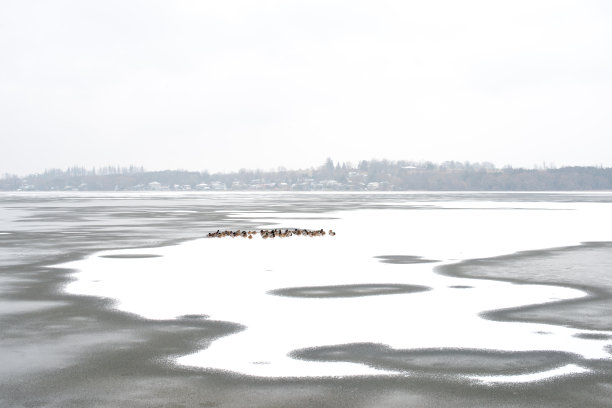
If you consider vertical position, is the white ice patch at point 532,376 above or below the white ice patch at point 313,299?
above

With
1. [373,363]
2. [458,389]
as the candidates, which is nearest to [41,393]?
[373,363]

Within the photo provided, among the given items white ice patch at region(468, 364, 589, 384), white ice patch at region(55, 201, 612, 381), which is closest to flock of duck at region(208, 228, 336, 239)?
white ice patch at region(55, 201, 612, 381)

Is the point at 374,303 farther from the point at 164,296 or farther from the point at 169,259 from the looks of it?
the point at 169,259

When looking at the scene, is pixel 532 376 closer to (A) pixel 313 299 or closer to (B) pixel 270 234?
(A) pixel 313 299

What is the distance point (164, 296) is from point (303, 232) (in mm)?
19365

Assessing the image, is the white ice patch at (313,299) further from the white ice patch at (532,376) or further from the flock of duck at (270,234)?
the flock of duck at (270,234)

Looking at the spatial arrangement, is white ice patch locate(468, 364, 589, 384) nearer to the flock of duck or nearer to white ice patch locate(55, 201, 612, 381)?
white ice patch locate(55, 201, 612, 381)

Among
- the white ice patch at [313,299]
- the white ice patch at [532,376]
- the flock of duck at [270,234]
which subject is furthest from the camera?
the flock of duck at [270,234]

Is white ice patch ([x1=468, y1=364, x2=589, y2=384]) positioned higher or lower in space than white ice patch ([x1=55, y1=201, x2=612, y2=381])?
higher

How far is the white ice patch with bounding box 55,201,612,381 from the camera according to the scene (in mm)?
11203

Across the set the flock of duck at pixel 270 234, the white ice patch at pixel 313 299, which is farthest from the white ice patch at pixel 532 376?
the flock of duck at pixel 270 234

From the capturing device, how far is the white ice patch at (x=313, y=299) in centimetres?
1120

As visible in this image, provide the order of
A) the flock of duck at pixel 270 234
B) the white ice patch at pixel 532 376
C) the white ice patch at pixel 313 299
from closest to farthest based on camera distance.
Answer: the white ice patch at pixel 532 376 → the white ice patch at pixel 313 299 → the flock of duck at pixel 270 234

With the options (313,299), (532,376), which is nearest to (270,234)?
(313,299)
